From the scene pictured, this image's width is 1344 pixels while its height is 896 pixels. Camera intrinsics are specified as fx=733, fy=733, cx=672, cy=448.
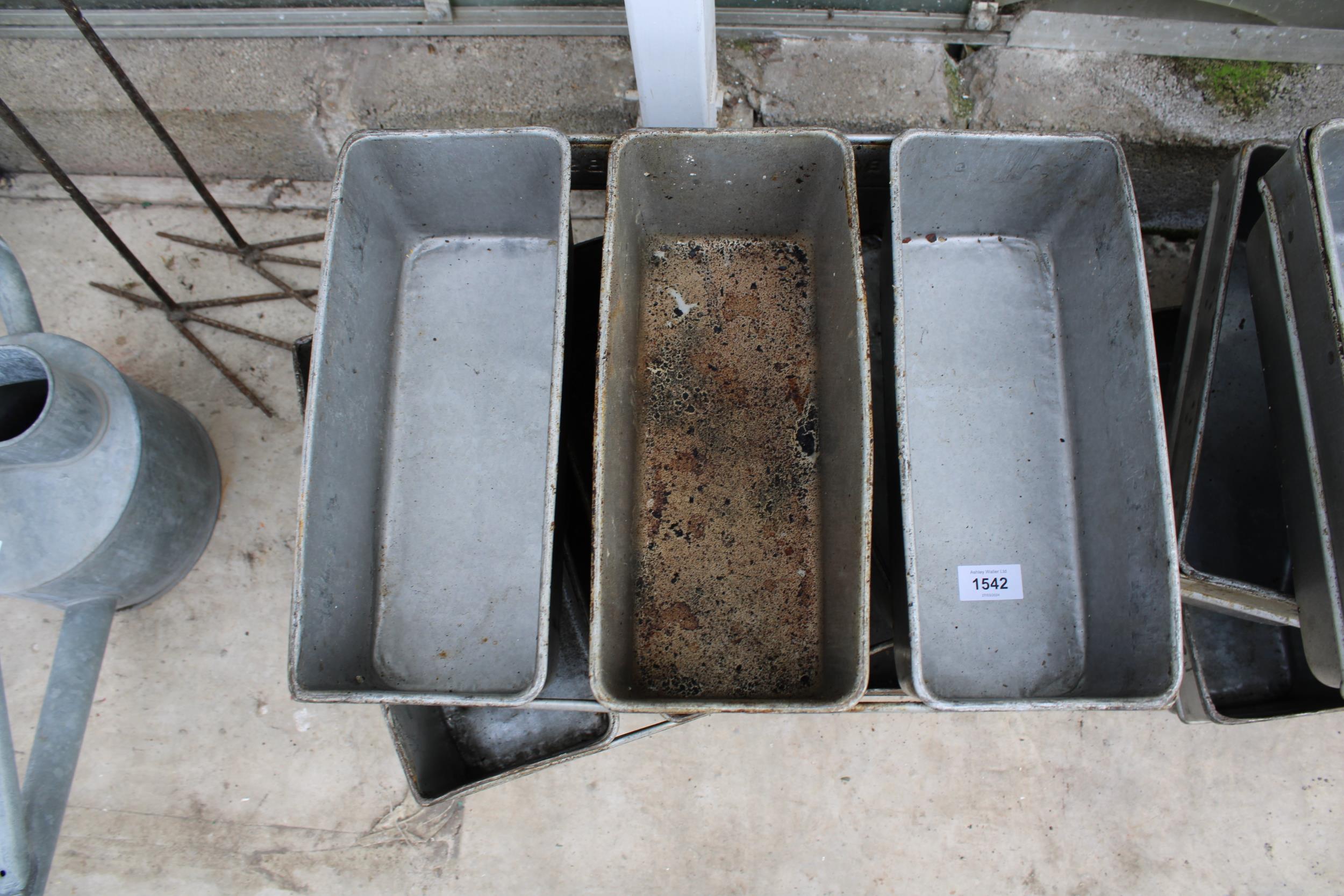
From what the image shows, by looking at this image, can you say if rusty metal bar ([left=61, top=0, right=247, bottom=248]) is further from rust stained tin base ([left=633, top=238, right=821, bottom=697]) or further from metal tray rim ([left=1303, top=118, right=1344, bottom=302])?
metal tray rim ([left=1303, top=118, right=1344, bottom=302])

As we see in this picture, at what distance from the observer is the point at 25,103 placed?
5.81 ft

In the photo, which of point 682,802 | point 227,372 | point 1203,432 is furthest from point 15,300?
point 1203,432

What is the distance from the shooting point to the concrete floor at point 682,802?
66.2 inches

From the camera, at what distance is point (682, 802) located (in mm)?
1707

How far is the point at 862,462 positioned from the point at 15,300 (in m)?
Result: 1.45

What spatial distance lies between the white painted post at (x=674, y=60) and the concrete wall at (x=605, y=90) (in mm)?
282

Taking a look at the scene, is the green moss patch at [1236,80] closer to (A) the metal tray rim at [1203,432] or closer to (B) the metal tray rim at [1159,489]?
(A) the metal tray rim at [1203,432]

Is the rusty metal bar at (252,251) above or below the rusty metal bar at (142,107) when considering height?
below

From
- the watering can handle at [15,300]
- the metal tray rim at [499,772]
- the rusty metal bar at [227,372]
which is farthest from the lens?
the rusty metal bar at [227,372]

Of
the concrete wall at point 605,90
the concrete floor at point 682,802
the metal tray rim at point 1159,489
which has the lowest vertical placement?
the concrete floor at point 682,802

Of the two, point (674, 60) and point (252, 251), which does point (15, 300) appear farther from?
point (674, 60)

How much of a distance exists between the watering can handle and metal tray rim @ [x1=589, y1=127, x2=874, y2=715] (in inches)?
38.0

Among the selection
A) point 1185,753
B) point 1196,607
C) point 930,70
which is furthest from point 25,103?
point 1185,753

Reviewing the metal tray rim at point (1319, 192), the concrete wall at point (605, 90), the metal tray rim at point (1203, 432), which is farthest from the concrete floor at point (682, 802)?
the concrete wall at point (605, 90)
